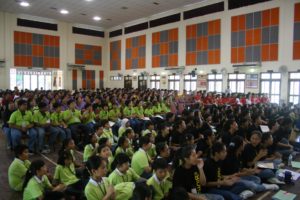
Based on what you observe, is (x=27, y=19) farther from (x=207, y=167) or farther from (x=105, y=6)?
(x=207, y=167)

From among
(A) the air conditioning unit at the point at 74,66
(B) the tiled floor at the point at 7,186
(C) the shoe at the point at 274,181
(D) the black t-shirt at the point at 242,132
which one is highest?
(A) the air conditioning unit at the point at 74,66

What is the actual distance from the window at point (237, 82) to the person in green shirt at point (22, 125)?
11.8 m

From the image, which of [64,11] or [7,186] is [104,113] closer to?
[7,186]

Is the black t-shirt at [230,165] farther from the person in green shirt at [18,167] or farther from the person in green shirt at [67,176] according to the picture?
the person in green shirt at [18,167]

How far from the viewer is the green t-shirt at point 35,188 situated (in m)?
3.12

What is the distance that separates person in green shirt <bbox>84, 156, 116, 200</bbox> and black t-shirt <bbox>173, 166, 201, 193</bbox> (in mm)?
818

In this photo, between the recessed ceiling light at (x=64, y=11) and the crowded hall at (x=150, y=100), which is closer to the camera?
the crowded hall at (x=150, y=100)

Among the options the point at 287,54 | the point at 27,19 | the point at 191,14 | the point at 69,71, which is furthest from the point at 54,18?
the point at 287,54

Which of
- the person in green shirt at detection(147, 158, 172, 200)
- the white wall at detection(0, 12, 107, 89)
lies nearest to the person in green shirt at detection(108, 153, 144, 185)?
the person in green shirt at detection(147, 158, 172, 200)

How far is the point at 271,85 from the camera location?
13.4 m

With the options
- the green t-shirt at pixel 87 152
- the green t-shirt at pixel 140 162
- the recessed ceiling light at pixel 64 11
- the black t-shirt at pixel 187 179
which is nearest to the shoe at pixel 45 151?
the green t-shirt at pixel 87 152

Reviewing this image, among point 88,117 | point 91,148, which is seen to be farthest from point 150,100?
point 91,148

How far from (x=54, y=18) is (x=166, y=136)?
61.6 feet

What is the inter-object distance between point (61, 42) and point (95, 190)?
68.6ft
